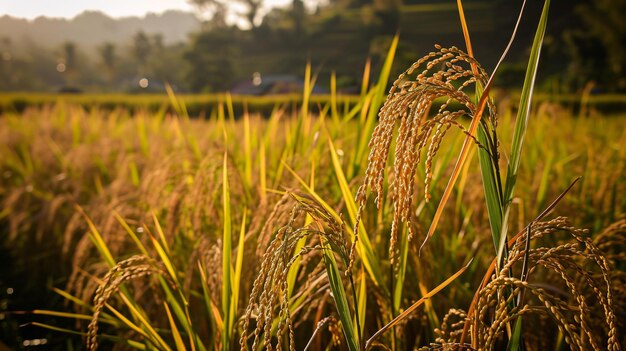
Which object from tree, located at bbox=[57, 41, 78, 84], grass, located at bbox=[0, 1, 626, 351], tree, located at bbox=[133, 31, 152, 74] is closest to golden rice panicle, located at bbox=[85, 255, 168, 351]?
grass, located at bbox=[0, 1, 626, 351]

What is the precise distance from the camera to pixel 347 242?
1.47 meters

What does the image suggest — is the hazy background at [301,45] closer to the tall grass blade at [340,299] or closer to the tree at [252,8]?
the tree at [252,8]

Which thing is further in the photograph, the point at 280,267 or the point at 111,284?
the point at 111,284

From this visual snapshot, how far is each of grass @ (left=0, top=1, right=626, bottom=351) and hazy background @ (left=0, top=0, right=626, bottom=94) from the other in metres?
23.1

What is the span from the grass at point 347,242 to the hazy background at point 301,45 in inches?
911

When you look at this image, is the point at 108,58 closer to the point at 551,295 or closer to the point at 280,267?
the point at 280,267

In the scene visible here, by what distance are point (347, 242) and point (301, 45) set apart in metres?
66.6

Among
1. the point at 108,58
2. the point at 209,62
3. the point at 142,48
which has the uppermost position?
the point at 142,48

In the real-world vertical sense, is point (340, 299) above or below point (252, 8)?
below

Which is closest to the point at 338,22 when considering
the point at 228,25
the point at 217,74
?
the point at 228,25

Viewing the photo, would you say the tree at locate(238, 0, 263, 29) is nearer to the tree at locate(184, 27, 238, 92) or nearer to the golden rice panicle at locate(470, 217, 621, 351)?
the tree at locate(184, 27, 238, 92)

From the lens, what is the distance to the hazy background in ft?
117

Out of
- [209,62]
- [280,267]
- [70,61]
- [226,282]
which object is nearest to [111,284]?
[226,282]

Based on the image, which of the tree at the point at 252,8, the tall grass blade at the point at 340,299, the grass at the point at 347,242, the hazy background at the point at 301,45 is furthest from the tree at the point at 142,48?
the tall grass blade at the point at 340,299
